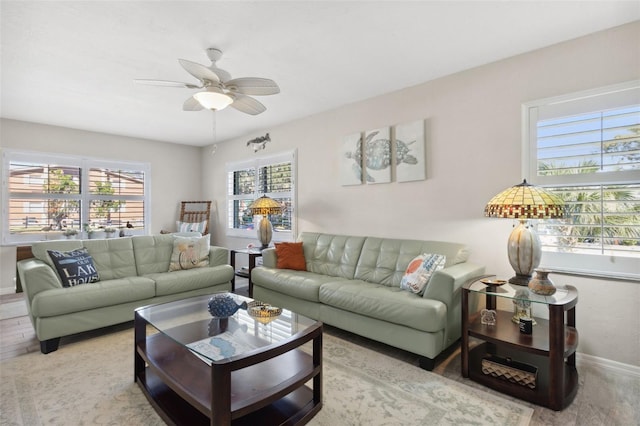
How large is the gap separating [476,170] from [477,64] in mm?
961

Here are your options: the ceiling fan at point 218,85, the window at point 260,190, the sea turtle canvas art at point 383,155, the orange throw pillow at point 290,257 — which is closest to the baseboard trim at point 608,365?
the sea turtle canvas art at point 383,155

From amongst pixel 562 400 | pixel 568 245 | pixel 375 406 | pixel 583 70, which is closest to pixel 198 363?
pixel 375 406

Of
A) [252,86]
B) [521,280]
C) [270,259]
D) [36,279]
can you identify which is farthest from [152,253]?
[521,280]

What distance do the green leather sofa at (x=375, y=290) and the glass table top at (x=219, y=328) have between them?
0.72 metres

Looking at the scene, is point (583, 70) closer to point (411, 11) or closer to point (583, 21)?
point (583, 21)

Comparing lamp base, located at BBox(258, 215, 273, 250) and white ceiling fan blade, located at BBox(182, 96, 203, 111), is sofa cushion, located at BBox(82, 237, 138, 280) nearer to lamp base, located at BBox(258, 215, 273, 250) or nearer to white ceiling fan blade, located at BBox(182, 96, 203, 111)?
lamp base, located at BBox(258, 215, 273, 250)

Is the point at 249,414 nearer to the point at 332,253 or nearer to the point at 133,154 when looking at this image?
the point at 332,253

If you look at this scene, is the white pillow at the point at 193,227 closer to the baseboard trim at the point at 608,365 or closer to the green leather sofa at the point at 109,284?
the green leather sofa at the point at 109,284

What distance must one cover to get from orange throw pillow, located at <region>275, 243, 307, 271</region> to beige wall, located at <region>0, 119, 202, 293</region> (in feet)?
11.0

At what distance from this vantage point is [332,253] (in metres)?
3.70

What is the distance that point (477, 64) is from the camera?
2893 mm

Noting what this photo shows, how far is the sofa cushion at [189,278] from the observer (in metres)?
3.33

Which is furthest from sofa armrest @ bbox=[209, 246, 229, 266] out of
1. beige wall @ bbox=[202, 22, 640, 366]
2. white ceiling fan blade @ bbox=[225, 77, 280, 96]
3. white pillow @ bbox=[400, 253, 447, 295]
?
white pillow @ bbox=[400, 253, 447, 295]

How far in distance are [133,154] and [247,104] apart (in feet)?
12.6
